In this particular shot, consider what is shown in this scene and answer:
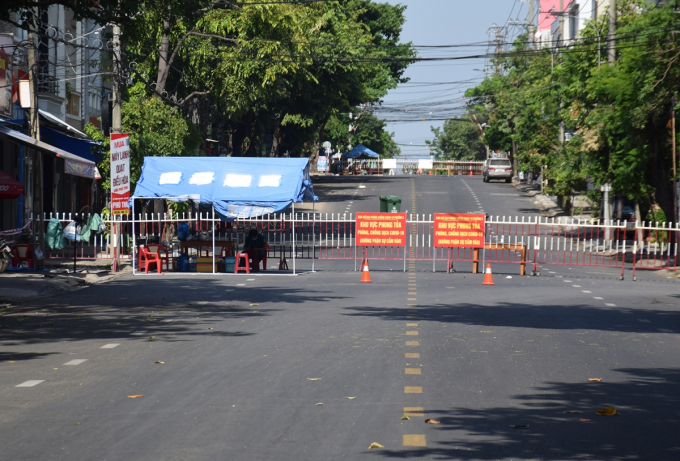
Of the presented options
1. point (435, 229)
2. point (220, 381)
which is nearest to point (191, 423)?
point (220, 381)

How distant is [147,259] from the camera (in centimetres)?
2323

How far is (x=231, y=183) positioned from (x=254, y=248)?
1.97 meters

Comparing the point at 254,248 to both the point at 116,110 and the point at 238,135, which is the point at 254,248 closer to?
the point at 116,110

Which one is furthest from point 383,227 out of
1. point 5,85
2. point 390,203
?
point 390,203

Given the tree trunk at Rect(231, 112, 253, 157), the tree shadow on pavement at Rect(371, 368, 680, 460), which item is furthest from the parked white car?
the tree shadow on pavement at Rect(371, 368, 680, 460)

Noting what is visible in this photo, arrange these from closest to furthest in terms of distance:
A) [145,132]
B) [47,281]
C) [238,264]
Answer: [47,281] → [238,264] → [145,132]

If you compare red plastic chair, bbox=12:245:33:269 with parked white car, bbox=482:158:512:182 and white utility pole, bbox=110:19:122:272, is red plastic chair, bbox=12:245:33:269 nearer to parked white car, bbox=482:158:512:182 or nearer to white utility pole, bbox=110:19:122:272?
white utility pole, bbox=110:19:122:272

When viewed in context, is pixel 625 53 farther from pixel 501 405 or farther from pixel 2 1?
pixel 501 405

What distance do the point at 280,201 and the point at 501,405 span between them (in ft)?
48.4

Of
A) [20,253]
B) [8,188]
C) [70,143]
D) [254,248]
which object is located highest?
[70,143]

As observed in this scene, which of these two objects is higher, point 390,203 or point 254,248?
point 390,203

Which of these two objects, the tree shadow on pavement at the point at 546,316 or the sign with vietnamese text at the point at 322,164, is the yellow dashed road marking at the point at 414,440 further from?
the sign with vietnamese text at the point at 322,164

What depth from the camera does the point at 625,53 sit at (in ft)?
87.7

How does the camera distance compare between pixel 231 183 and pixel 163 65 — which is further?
pixel 163 65
